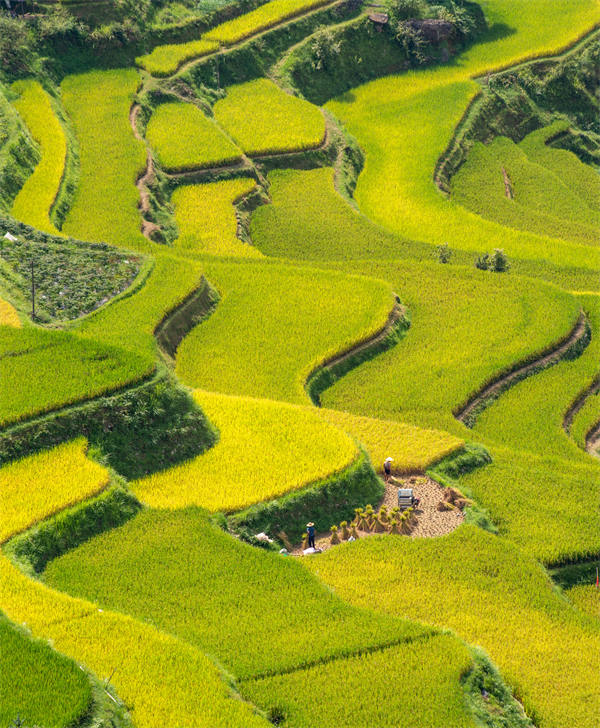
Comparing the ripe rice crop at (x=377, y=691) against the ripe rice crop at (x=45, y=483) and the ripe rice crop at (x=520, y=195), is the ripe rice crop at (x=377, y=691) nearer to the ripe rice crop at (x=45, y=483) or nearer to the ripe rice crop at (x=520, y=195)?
the ripe rice crop at (x=45, y=483)

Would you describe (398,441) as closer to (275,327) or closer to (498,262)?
(275,327)

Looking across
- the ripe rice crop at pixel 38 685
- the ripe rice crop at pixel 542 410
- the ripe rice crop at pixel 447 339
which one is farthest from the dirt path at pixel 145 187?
the ripe rice crop at pixel 38 685

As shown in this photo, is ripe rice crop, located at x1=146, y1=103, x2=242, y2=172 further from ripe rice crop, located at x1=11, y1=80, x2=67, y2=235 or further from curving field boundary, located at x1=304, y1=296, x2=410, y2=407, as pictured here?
curving field boundary, located at x1=304, y1=296, x2=410, y2=407

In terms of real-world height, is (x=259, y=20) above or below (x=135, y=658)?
above

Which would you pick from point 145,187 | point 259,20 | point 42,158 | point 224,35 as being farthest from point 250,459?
point 259,20

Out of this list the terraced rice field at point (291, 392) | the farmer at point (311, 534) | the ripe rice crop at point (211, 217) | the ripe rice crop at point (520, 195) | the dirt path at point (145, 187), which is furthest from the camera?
the ripe rice crop at point (520, 195)
